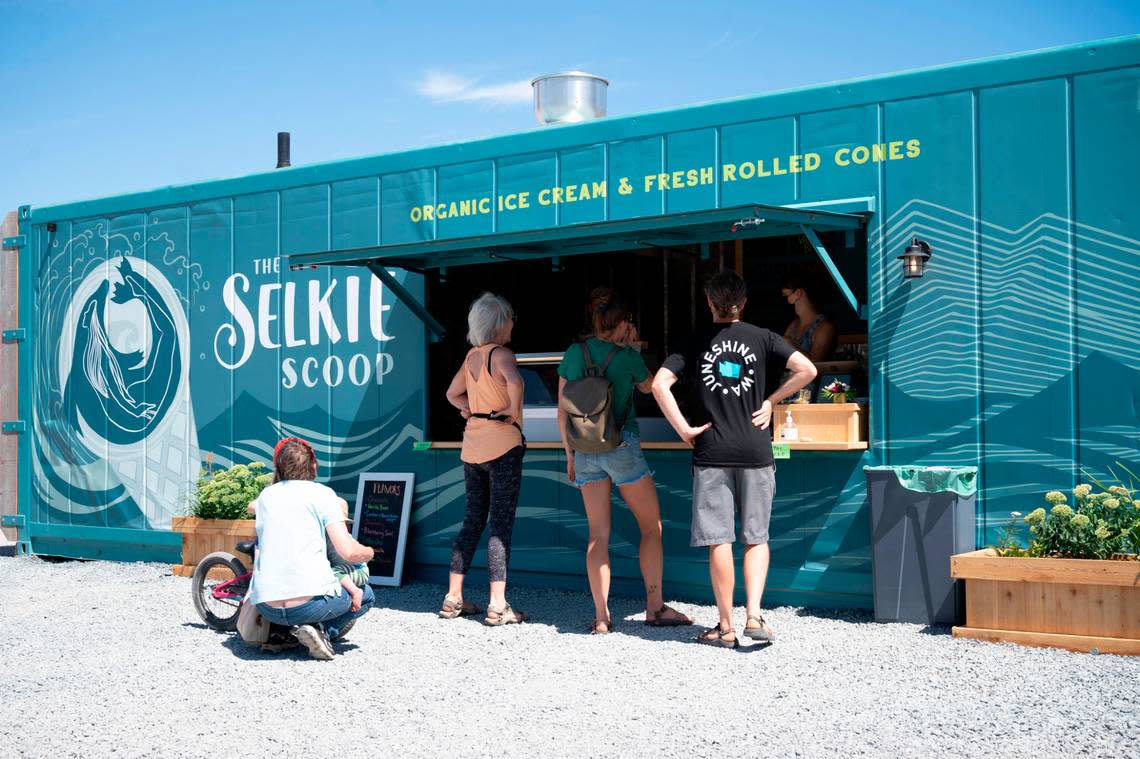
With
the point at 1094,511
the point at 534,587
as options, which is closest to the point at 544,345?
the point at 534,587

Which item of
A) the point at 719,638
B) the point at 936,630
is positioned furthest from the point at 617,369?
the point at 936,630

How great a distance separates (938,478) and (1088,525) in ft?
2.55

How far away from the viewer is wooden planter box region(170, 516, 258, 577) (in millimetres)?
7875

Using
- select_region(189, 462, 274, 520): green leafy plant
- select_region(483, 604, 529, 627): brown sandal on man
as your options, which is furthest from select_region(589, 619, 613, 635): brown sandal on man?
select_region(189, 462, 274, 520): green leafy plant

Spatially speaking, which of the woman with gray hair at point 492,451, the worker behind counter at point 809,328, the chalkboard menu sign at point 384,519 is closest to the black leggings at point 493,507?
the woman with gray hair at point 492,451

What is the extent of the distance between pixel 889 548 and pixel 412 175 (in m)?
4.13

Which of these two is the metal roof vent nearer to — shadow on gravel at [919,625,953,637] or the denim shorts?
the denim shorts

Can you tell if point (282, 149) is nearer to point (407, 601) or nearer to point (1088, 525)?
point (407, 601)

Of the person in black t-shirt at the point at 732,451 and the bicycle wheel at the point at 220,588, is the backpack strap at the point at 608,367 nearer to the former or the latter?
the person in black t-shirt at the point at 732,451

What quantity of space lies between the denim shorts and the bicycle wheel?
72.5 inches

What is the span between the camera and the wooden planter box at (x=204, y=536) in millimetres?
7875

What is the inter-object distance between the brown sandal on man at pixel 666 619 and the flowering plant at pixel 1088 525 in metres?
1.77

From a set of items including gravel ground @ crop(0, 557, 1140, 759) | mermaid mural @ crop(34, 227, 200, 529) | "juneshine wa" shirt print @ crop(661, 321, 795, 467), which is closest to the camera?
gravel ground @ crop(0, 557, 1140, 759)

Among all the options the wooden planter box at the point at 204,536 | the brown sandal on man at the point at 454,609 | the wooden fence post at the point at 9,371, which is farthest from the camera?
the wooden fence post at the point at 9,371
